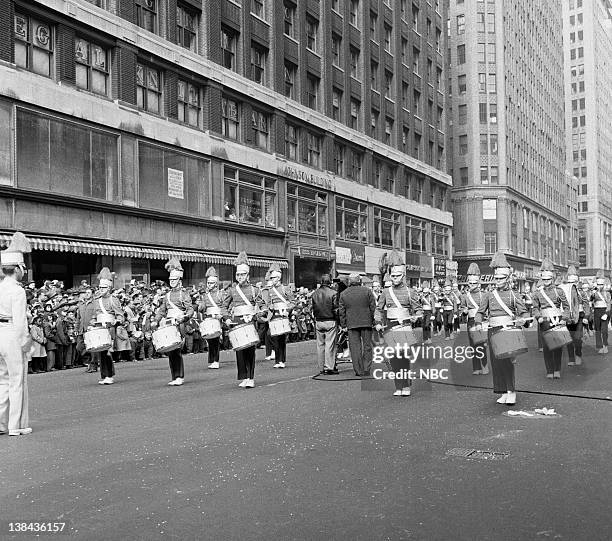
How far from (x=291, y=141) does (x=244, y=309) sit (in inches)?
1023

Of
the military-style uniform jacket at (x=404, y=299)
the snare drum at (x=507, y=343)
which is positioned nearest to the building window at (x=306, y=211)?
the military-style uniform jacket at (x=404, y=299)

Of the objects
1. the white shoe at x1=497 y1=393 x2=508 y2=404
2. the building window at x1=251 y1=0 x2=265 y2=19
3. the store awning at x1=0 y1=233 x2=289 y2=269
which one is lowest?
the white shoe at x1=497 y1=393 x2=508 y2=404

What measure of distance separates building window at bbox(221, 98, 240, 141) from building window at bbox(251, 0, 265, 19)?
4885 mm

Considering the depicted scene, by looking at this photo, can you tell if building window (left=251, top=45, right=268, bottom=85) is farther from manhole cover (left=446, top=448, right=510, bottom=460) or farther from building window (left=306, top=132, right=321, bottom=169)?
manhole cover (left=446, top=448, right=510, bottom=460)

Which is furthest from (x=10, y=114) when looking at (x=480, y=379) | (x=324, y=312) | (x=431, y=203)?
(x=431, y=203)

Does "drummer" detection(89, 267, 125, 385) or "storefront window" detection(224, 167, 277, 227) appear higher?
"storefront window" detection(224, 167, 277, 227)

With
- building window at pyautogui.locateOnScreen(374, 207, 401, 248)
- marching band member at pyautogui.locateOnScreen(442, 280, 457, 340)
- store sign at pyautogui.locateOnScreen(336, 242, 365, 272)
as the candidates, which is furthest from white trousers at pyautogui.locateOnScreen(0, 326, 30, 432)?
building window at pyautogui.locateOnScreen(374, 207, 401, 248)

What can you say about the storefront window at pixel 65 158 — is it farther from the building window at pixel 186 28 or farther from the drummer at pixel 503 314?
the drummer at pixel 503 314

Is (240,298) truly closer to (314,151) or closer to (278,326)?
(278,326)

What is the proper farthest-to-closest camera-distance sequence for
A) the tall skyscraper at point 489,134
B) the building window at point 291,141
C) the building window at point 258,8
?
1. the tall skyscraper at point 489,134
2. the building window at point 291,141
3. the building window at point 258,8

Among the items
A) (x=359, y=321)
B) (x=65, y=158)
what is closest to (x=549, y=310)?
(x=359, y=321)

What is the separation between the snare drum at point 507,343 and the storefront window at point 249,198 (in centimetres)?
2251

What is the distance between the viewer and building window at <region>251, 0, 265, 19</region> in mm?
35338

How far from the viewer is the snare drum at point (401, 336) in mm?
11426
